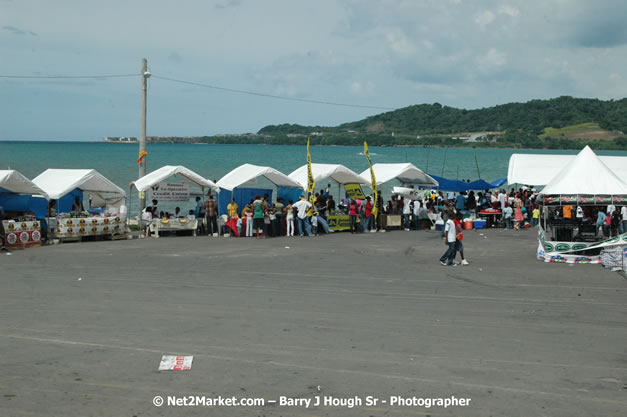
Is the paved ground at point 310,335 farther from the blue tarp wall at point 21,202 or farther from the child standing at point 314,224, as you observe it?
the child standing at point 314,224

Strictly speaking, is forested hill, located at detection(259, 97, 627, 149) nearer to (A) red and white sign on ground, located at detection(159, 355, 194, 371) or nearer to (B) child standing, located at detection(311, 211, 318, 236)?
(B) child standing, located at detection(311, 211, 318, 236)

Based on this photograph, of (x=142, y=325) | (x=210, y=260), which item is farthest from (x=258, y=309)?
(x=210, y=260)

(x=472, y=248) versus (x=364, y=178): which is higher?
(x=364, y=178)

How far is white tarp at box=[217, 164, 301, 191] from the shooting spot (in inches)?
993

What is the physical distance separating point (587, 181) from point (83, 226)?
55.2ft

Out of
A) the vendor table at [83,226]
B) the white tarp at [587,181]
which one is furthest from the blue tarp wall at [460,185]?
the vendor table at [83,226]

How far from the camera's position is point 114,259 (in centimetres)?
1658

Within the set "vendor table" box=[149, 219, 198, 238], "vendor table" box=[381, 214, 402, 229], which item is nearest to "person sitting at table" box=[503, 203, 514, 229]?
"vendor table" box=[381, 214, 402, 229]

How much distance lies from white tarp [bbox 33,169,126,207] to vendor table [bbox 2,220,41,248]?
269 centimetres

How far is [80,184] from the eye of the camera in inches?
925

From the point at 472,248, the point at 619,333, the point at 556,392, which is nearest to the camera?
the point at 556,392

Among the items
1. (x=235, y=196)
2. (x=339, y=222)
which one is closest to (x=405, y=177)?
(x=339, y=222)

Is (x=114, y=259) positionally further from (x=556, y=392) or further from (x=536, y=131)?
(x=536, y=131)

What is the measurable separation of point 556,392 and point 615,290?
288 inches
